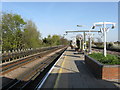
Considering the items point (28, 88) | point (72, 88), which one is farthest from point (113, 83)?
point (28, 88)

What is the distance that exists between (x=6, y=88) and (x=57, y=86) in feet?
12.6

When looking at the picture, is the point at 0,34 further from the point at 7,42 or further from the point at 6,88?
the point at 6,88

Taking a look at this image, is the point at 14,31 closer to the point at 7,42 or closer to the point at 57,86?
the point at 7,42

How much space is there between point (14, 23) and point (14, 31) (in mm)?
2367

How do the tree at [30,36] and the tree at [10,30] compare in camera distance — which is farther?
the tree at [30,36]

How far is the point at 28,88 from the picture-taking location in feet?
30.5

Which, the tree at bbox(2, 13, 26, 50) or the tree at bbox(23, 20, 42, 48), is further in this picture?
the tree at bbox(23, 20, 42, 48)

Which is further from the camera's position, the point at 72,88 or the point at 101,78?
the point at 101,78

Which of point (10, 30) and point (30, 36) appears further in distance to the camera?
point (30, 36)

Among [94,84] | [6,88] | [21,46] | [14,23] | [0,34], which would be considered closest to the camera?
[94,84]

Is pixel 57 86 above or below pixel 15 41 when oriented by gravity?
below

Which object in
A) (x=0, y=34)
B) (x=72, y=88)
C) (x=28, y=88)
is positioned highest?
(x=0, y=34)

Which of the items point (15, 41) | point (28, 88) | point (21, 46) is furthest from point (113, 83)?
point (21, 46)

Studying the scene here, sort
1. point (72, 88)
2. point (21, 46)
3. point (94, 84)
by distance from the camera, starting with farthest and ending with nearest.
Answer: point (21, 46), point (94, 84), point (72, 88)
